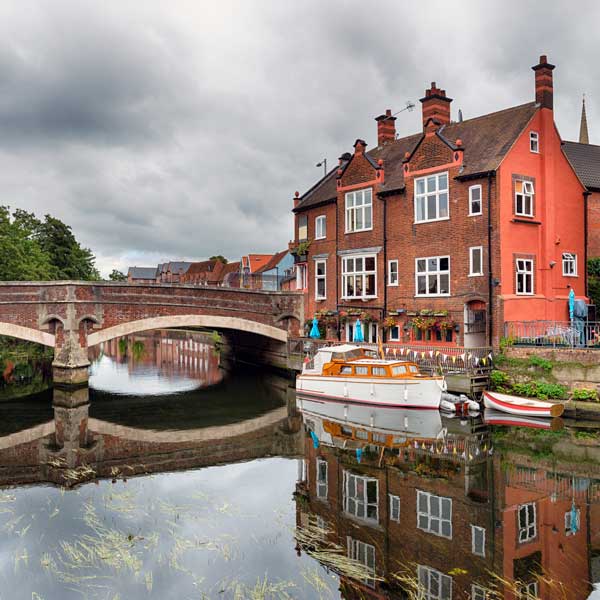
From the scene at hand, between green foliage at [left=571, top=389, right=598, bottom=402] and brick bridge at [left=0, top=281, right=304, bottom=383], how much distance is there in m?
18.1

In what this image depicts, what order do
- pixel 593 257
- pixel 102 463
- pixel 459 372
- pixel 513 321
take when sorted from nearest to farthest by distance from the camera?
pixel 102 463 → pixel 459 372 → pixel 513 321 → pixel 593 257

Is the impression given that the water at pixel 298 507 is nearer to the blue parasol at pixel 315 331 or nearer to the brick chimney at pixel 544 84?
the blue parasol at pixel 315 331

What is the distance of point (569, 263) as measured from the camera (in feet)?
85.8

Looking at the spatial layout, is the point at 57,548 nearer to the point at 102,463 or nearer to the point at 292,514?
the point at 292,514

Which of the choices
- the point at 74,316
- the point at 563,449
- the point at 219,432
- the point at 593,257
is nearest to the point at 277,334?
the point at 74,316

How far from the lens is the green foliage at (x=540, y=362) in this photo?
20170mm

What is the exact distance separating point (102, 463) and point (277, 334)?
61.3 feet

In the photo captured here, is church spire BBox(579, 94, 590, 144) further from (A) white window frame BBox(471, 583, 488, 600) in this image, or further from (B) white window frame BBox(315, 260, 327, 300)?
(A) white window frame BBox(471, 583, 488, 600)

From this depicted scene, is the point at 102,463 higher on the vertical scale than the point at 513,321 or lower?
lower

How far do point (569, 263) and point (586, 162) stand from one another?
7.60 metres

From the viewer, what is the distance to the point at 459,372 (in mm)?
21672

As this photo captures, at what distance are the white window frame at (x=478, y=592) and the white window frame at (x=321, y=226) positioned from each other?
25814 mm

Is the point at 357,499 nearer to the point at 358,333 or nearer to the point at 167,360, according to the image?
the point at 358,333

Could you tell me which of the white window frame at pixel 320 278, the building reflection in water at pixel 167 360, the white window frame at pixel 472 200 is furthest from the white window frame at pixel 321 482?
the white window frame at pixel 320 278
